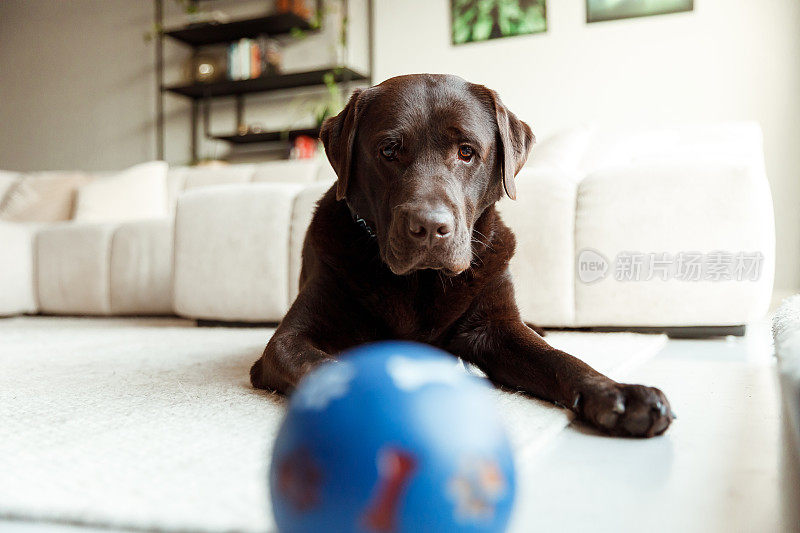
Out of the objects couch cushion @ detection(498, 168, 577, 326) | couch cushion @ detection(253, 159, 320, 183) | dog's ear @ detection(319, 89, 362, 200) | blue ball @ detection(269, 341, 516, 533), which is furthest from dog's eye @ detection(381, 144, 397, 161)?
couch cushion @ detection(253, 159, 320, 183)

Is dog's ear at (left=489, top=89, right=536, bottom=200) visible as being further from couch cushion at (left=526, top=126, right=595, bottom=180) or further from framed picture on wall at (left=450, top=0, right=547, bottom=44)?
framed picture on wall at (left=450, top=0, right=547, bottom=44)

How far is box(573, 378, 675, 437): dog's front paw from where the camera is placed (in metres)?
0.98

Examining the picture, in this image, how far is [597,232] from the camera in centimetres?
229

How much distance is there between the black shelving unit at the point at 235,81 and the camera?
17.5ft

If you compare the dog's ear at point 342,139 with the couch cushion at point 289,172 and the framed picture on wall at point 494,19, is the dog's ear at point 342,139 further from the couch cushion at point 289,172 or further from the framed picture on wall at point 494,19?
the framed picture on wall at point 494,19

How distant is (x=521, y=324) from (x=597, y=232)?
3.28 feet

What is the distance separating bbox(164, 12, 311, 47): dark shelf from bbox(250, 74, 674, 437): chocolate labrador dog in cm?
423

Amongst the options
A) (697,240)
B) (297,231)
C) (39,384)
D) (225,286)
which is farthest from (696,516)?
(225,286)

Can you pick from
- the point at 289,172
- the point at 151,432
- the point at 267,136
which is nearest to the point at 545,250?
the point at 151,432

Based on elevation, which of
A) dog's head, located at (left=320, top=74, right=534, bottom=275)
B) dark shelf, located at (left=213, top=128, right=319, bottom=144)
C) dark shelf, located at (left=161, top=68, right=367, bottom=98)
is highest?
dark shelf, located at (left=161, top=68, right=367, bottom=98)

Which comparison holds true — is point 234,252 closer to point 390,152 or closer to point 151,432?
point 390,152

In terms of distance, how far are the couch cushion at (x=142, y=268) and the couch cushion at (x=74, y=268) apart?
0.25 ft

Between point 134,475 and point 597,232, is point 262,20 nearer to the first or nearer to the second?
point 597,232

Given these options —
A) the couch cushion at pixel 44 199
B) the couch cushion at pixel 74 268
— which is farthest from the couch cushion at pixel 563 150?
the couch cushion at pixel 44 199
